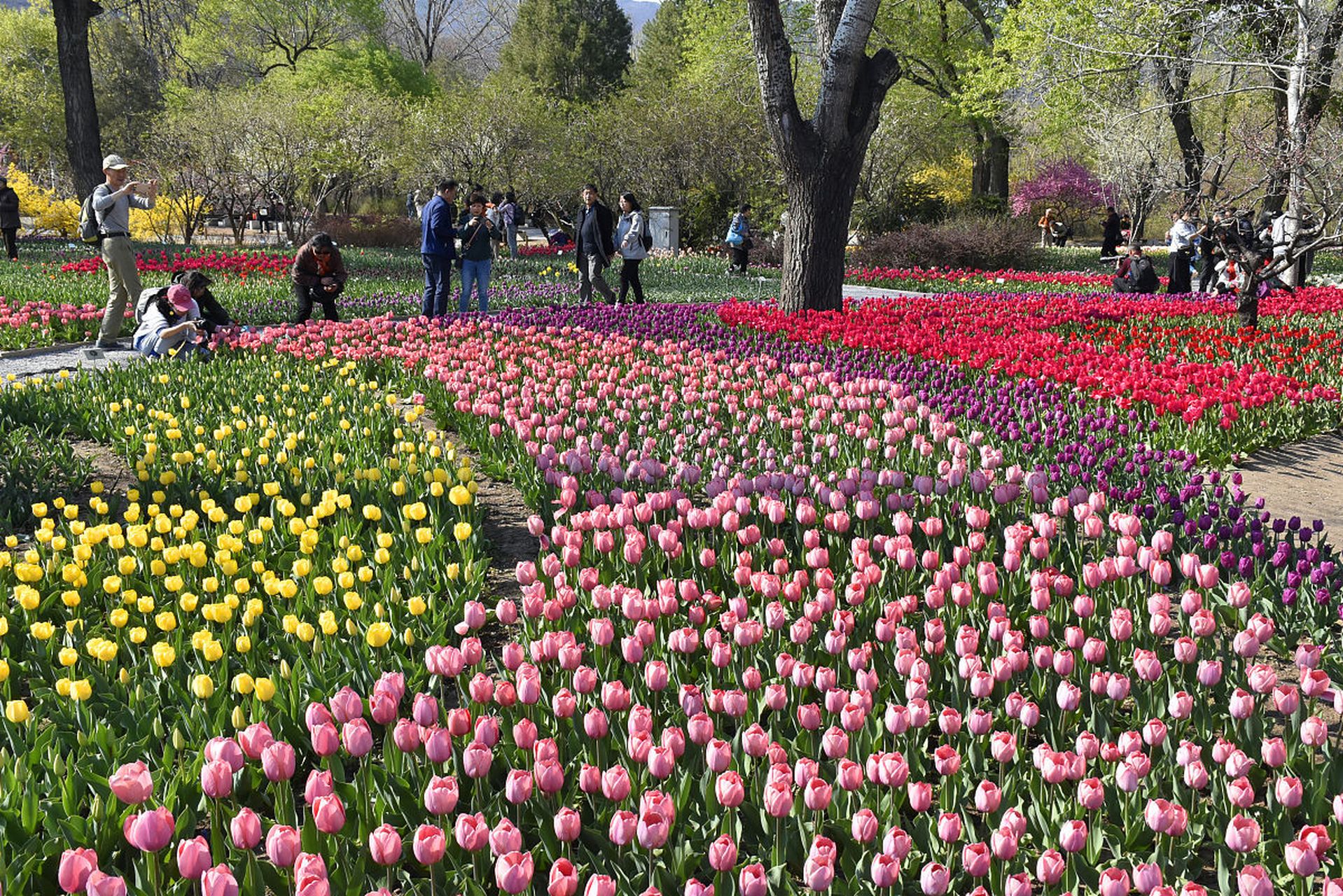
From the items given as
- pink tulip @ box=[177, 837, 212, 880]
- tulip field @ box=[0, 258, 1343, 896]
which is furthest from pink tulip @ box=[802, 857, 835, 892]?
pink tulip @ box=[177, 837, 212, 880]

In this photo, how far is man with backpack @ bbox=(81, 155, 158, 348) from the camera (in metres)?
10.1

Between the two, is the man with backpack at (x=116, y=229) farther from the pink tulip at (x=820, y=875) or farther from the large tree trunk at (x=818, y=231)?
the pink tulip at (x=820, y=875)

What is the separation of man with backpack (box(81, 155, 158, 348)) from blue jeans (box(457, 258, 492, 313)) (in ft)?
10.9

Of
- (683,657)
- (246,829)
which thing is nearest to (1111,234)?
(683,657)

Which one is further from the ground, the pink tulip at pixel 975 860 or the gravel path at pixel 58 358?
the gravel path at pixel 58 358

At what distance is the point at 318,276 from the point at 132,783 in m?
9.48

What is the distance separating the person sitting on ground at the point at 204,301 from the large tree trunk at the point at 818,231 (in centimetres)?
540

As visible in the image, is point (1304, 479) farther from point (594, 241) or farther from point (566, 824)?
point (594, 241)

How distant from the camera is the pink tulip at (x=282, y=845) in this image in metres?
1.87

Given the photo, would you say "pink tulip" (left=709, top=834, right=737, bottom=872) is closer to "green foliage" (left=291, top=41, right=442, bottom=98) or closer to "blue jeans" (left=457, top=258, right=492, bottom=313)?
"blue jeans" (left=457, top=258, right=492, bottom=313)

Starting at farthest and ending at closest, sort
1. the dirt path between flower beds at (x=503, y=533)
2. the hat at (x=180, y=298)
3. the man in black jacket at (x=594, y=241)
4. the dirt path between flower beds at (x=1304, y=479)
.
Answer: the man in black jacket at (x=594, y=241) < the hat at (x=180, y=298) < the dirt path between flower beds at (x=1304, y=479) < the dirt path between flower beds at (x=503, y=533)

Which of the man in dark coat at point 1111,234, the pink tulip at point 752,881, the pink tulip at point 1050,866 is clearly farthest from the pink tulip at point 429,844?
the man in dark coat at point 1111,234

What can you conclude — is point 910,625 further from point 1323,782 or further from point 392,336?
point 392,336

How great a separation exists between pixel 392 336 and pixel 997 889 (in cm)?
799
